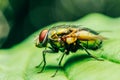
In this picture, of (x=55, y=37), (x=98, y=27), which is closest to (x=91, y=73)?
(x=55, y=37)

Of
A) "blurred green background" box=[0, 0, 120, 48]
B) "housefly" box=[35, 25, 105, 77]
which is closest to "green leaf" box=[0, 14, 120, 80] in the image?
"housefly" box=[35, 25, 105, 77]

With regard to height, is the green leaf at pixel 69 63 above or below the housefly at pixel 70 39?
below

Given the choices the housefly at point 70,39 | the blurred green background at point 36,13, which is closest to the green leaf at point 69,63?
the housefly at point 70,39

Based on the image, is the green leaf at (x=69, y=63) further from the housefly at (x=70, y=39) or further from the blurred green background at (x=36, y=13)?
the blurred green background at (x=36, y=13)

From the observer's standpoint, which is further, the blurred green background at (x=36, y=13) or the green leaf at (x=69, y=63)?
the blurred green background at (x=36, y=13)

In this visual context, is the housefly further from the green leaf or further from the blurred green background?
the blurred green background

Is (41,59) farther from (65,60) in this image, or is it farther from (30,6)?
(30,6)

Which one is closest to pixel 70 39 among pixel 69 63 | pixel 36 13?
pixel 69 63
